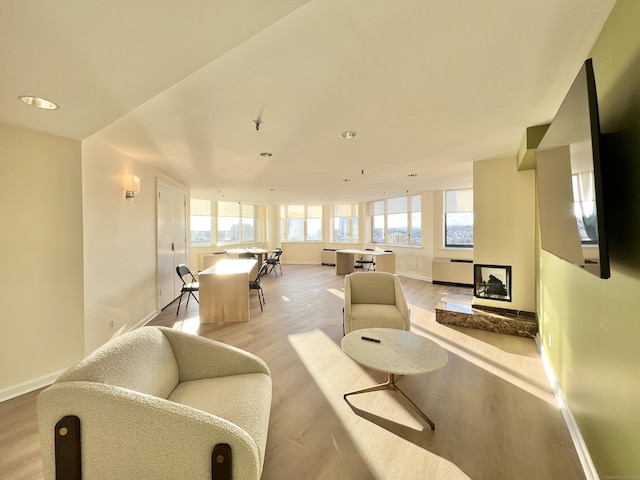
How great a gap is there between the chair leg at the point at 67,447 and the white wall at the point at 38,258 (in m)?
2.07

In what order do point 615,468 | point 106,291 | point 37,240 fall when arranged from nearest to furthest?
point 615,468 < point 37,240 < point 106,291

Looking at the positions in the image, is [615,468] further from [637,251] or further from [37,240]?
[37,240]

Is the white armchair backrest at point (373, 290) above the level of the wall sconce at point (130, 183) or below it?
below

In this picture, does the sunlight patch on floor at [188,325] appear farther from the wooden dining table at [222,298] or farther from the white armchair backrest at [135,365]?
the white armchair backrest at [135,365]

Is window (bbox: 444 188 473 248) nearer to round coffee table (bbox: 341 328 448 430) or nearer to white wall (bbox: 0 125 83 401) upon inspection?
round coffee table (bbox: 341 328 448 430)

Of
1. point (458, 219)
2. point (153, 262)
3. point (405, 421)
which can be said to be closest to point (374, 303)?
point (405, 421)

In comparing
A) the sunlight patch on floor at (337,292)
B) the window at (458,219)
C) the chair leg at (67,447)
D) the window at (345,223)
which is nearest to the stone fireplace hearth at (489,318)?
the sunlight patch on floor at (337,292)

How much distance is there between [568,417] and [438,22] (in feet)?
9.10

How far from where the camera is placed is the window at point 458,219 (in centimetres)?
681

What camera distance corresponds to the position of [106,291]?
3.20 m

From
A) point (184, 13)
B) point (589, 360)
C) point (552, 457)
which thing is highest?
point (184, 13)

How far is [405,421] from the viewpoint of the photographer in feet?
6.54

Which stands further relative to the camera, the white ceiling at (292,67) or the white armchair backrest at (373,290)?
the white armchair backrest at (373,290)

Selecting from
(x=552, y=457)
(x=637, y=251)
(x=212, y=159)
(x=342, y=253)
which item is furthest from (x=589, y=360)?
(x=342, y=253)
